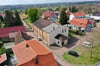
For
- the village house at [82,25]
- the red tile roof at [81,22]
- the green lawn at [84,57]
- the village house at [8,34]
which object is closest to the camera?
the green lawn at [84,57]

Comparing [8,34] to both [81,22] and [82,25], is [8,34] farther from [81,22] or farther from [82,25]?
[81,22]

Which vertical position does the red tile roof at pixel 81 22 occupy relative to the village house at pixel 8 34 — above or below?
above

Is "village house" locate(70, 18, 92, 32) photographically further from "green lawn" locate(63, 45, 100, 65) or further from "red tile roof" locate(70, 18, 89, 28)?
"green lawn" locate(63, 45, 100, 65)

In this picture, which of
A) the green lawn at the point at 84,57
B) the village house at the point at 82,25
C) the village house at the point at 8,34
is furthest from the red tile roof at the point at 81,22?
the village house at the point at 8,34

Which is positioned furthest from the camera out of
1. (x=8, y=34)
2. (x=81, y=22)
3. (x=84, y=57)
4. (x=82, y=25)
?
(x=81, y=22)

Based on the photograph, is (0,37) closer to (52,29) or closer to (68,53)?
(52,29)

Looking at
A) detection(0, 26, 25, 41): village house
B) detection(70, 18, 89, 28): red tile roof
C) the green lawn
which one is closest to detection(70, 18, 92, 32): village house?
detection(70, 18, 89, 28): red tile roof

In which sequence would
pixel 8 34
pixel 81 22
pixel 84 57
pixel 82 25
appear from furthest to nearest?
pixel 81 22 < pixel 82 25 < pixel 8 34 < pixel 84 57

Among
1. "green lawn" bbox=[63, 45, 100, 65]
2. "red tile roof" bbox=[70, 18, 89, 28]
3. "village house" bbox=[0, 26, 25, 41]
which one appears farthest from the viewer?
"red tile roof" bbox=[70, 18, 89, 28]

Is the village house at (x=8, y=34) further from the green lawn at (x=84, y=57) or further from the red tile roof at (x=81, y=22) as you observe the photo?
the red tile roof at (x=81, y=22)

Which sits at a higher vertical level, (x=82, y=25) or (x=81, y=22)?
(x=81, y=22)

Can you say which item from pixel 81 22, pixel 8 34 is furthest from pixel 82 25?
pixel 8 34
